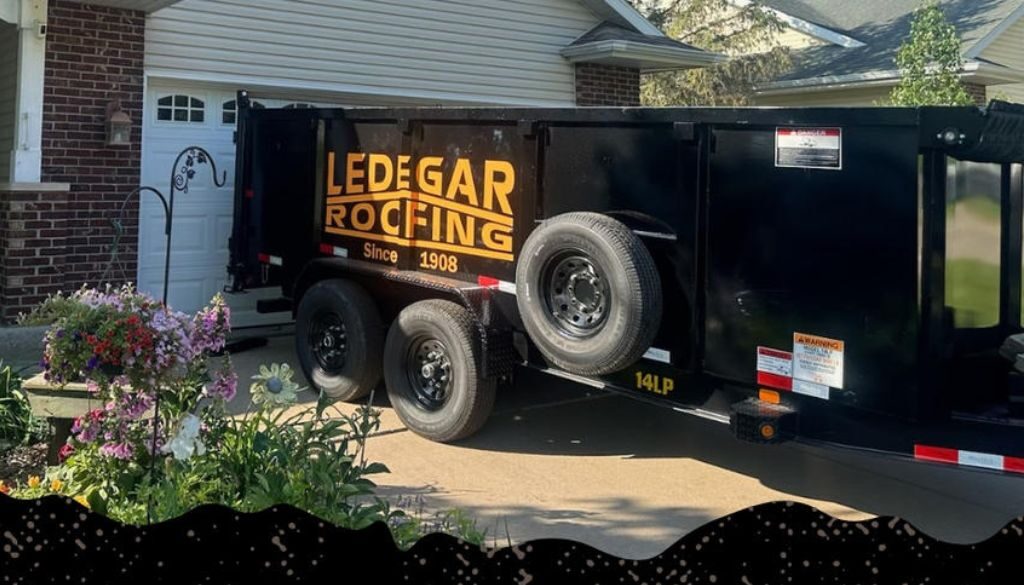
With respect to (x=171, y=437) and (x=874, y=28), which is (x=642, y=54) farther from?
(x=171, y=437)

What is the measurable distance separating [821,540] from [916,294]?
3304 mm

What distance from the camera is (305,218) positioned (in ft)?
27.4

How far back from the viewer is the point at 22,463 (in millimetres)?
5422

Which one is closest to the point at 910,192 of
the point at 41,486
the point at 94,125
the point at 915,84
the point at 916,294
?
the point at 916,294

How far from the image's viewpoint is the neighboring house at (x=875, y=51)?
61.0 feet

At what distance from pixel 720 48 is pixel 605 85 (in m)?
9.55

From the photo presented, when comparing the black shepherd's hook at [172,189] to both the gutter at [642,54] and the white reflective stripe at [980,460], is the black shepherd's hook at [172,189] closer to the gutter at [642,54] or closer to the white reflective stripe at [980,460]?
the gutter at [642,54]

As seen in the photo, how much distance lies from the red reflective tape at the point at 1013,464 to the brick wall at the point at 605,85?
31.6 ft

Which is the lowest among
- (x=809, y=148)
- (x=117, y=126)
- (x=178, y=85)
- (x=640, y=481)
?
(x=640, y=481)

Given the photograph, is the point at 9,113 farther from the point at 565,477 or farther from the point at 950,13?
the point at 950,13

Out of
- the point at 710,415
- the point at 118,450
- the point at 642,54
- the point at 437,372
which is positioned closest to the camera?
the point at 118,450

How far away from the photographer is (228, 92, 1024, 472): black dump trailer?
15.4 ft

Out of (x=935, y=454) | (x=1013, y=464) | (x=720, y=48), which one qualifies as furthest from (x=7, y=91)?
(x=720, y=48)

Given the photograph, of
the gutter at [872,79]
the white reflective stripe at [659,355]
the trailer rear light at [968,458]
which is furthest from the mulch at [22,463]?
the gutter at [872,79]
